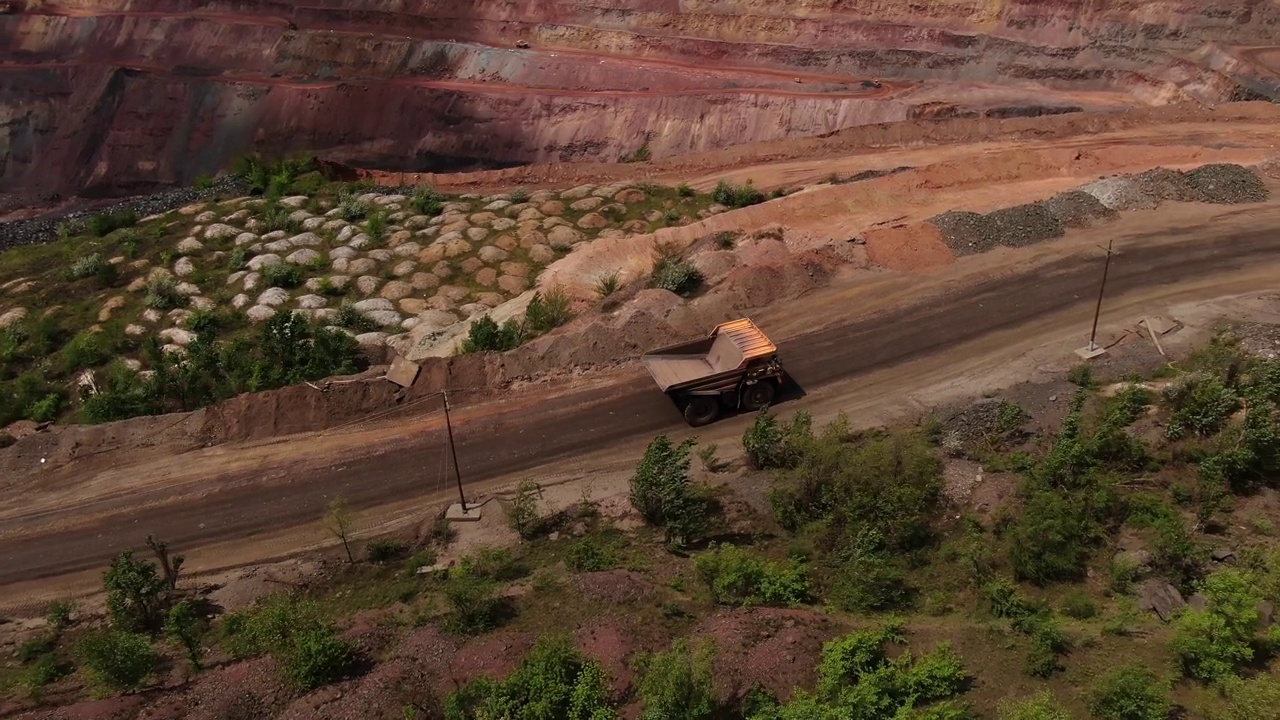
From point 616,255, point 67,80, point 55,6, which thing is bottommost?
point 616,255

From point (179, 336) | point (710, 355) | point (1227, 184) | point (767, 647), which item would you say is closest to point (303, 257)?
point (179, 336)

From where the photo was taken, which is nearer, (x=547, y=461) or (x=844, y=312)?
(x=547, y=461)

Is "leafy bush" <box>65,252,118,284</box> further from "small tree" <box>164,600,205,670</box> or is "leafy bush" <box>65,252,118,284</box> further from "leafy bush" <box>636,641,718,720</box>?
"leafy bush" <box>636,641,718,720</box>

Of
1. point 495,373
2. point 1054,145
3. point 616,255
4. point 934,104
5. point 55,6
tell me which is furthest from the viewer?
point 55,6

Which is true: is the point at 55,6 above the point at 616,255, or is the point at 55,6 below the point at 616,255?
above

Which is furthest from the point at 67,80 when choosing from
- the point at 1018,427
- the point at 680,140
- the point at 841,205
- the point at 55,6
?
the point at 1018,427

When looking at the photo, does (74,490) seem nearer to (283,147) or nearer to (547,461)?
(547,461)
